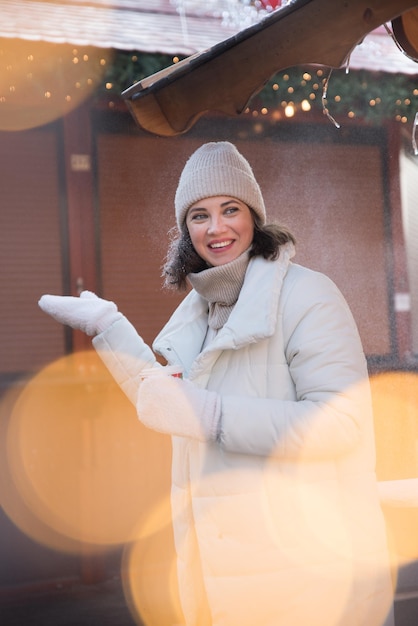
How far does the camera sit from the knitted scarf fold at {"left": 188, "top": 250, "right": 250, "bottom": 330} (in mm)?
2312

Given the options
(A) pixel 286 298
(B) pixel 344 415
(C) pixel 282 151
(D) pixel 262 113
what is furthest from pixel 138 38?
(B) pixel 344 415

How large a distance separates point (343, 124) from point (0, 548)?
3662 mm

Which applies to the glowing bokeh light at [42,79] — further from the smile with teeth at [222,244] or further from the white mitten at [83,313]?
the smile with teeth at [222,244]

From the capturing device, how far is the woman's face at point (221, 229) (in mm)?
2340

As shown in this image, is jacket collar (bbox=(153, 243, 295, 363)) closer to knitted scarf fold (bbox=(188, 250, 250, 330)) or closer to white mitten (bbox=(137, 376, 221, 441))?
knitted scarf fold (bbox=(188, 250, 250, 330))

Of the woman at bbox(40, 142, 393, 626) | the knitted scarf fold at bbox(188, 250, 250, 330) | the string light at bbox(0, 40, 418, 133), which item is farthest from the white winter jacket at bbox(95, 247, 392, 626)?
the string light at bbox(0, 40, 418, 133)

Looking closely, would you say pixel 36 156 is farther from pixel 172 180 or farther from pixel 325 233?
pixel 325 233

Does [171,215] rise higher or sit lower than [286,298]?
higher

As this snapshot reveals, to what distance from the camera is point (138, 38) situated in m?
4.47

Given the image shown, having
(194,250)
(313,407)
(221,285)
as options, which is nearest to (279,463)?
(313,407)

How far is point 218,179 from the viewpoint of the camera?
2334 millimetres

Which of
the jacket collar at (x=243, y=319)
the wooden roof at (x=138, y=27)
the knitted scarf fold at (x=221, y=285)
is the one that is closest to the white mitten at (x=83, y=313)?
the jacket collar at (x=243, y=319)

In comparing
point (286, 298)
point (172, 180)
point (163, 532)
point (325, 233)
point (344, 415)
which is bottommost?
point (163, 532)

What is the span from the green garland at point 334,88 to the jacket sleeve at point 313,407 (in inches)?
114
